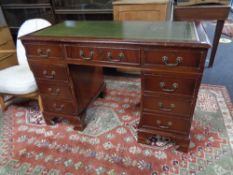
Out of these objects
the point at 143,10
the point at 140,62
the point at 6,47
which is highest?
the point at 143,10

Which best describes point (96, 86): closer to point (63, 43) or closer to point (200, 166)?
point (63, 43)

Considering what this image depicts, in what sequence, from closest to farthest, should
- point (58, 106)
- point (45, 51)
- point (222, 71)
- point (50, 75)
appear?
point (45, 51), point (50, 75), point (58, 106), point (222, 71)

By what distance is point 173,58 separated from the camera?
1.04m

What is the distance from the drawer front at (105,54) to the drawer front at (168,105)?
0.94ft

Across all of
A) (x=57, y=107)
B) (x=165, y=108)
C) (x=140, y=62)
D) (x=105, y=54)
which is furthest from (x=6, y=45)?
(x=165, y=108)

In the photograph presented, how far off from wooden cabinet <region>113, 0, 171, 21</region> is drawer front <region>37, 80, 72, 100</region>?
1.08 meters

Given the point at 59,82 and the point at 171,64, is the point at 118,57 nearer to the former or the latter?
the point at 171,64

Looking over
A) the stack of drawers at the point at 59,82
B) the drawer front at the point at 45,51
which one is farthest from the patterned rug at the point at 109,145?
the drawer front at the point at 45,51

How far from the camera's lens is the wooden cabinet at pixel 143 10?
185 centimetres

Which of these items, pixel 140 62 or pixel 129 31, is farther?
pixel 129 31

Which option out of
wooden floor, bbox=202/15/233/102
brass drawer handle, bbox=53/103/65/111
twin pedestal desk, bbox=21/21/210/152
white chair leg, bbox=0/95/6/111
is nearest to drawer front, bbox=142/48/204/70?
twin pedestal desk, bbox=21/21/210/152

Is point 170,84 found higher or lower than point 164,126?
higher

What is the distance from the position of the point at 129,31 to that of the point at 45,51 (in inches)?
24.0

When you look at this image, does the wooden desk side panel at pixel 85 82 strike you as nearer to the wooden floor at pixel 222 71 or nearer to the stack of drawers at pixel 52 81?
the stack of drawers at pixel 52 81
